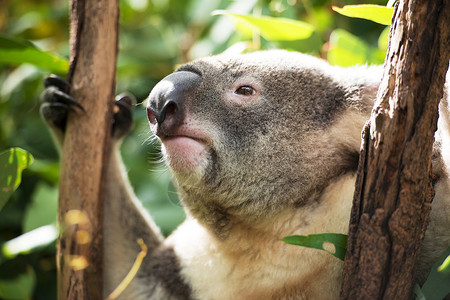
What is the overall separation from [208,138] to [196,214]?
0.45m

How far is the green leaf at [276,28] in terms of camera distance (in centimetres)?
276

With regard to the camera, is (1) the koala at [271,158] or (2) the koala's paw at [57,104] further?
(2) the koala's paw at [57,104]

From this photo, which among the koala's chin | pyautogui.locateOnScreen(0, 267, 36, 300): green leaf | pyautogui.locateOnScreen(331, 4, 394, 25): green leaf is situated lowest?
pyautogui.locateOnScreen(0, 267, 36, 300): green leaf

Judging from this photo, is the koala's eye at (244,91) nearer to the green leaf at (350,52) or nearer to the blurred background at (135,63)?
the blurred background at (135,63)

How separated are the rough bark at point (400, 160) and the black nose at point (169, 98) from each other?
757mm

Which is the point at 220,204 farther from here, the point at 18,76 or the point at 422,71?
the point at 18,76

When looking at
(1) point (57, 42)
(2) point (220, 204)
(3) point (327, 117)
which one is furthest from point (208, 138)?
(1) point (57, 42)

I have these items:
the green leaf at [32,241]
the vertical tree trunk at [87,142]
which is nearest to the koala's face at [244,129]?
the vertical tree trunk at [87,142]

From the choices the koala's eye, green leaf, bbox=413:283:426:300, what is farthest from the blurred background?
green leaf, bbox=413:283:426:300

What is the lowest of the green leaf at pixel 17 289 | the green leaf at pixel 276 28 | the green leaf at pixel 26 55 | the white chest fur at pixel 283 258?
the green leaf at pixel 17 289

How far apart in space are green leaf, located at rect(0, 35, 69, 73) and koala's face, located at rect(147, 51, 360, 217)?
0.91m

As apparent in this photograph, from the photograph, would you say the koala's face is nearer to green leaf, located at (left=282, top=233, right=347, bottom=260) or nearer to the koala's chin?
the koala's chin

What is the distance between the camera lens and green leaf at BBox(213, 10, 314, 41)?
276 cm

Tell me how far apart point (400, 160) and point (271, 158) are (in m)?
0.65
